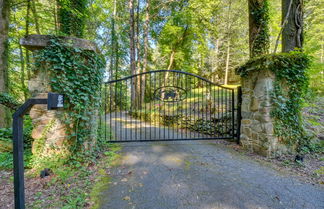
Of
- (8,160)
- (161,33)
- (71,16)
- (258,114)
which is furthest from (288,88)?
(161,33)

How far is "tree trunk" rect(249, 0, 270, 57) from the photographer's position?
342 centimetres

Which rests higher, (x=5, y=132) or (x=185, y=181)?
(x=5, y=132)

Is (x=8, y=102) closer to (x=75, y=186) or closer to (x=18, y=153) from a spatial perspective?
(x=75, y=186)

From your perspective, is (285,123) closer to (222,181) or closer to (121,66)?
(222,181)

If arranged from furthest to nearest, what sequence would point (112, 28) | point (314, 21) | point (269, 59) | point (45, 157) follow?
point (112, 28) → point (314, 21) → point (269, 59) → point (45, 157)

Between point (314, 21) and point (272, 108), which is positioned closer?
point (272, 108)

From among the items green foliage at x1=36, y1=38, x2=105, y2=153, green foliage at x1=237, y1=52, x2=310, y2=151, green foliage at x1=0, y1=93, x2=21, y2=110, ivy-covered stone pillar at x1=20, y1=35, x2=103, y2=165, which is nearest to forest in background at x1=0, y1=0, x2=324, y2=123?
green foliage at x1=0, y1=93, x2=21, y2=110

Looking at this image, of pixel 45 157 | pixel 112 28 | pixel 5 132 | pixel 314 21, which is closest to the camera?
pixel 45 157

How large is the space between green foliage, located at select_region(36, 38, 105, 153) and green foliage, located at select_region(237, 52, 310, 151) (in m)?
3.07

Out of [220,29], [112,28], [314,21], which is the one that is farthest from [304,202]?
[112,28]

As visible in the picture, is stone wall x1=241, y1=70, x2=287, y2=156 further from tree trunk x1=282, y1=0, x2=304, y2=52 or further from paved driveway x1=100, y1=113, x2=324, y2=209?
tree trunk x1=282, y1=0, x2=304, y2=52

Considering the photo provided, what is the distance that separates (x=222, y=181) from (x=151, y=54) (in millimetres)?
11711

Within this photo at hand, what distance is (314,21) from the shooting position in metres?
6.10

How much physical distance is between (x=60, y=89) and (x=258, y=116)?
11.5 ft
